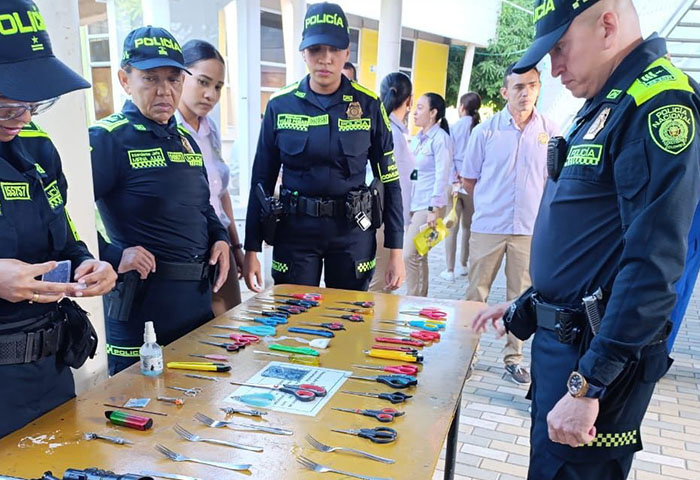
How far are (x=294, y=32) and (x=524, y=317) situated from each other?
5.33m

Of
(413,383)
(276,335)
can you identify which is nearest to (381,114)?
(276,335)

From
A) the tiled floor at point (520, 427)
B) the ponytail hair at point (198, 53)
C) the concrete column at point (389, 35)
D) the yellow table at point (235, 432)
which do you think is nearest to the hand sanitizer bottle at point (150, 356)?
the yellow table at point (235, 432)

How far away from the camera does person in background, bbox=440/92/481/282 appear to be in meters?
5.53

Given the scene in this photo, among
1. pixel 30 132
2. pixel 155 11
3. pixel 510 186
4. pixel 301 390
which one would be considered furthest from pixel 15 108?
pixel 155 11

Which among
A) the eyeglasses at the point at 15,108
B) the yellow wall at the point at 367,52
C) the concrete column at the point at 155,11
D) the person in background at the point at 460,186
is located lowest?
the person in background at the point at 460,186

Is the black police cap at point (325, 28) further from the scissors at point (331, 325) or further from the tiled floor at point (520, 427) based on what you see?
the tiled floor at point (520, 427)

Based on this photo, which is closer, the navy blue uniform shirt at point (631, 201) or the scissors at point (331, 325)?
the navy blue uniform shirt at point (631, 201)

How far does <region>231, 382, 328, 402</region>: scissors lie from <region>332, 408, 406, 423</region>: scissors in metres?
0.09

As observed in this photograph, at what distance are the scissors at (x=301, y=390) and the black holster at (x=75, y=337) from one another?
0.41m

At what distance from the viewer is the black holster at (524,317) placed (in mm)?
1710

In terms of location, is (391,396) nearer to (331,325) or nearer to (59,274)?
(331,325)

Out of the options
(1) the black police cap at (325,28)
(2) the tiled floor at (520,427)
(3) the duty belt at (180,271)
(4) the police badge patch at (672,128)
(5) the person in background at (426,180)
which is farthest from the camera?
(5) the person in background at (426,180)

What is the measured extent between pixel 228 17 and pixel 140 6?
99 centimetres

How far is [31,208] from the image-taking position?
1.42m
